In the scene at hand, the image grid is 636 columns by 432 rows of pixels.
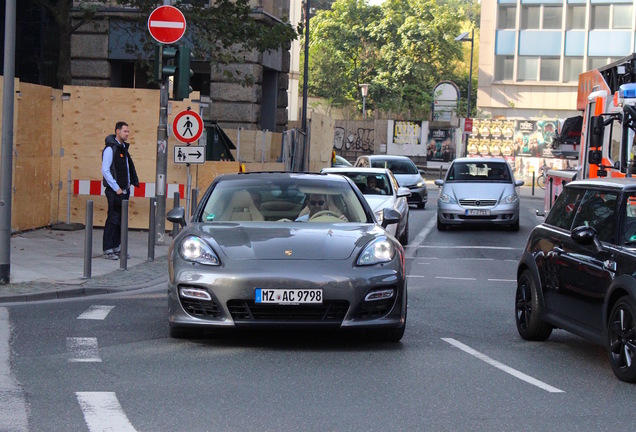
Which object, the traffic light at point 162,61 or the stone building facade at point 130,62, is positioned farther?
the stone building facade at point 130,62

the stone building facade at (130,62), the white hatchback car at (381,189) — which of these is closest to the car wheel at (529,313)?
the white hatchback car at (381,189)

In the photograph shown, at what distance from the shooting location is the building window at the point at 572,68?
72.3 m

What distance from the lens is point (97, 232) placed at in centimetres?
1989

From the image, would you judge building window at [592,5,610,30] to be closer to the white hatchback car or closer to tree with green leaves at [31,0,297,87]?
tree with green leaves at [31,0,297,87]

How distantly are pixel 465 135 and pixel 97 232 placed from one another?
131ft

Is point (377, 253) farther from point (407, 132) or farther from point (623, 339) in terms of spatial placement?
point (407, 132)

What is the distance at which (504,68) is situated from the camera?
74250mm

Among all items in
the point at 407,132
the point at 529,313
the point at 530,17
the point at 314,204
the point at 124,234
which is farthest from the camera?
the point at 530,17

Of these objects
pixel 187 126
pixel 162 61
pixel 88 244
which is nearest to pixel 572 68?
pixel 187 126

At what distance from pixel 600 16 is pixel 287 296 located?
67.5 m

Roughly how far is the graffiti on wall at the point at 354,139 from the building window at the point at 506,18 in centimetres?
1353

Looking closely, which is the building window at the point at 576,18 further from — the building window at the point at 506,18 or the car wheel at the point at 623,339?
the car wheel at the point at 623,339

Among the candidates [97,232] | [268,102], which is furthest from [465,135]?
[97,232]

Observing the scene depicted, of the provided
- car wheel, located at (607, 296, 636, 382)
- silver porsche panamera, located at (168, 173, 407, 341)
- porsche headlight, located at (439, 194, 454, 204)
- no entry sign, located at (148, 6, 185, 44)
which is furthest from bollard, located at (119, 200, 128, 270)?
porsche headlight, located at (439, 194, 454, 204)
